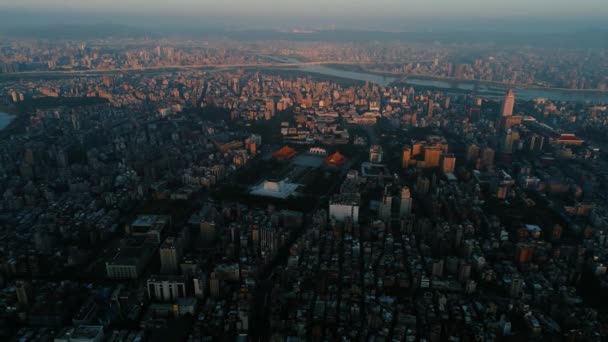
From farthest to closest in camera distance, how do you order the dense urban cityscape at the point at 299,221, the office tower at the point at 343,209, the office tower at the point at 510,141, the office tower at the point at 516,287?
the office tower at the point at 510,141 → the office tower at the point at 343,209 → the office tower at the point at 516,287 → the dense urban cityscape at the point at 299,221

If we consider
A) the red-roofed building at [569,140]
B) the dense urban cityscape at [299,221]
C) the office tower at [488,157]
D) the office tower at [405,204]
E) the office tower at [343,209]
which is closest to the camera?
the dense urban cityscape at [299,221]

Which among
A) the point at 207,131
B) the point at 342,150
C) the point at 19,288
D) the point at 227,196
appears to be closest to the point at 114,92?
the point at 207,131

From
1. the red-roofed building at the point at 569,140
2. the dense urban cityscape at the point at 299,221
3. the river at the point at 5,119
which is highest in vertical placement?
the red-roofed building at the point at 569,140

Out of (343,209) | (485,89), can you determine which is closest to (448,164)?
(343,209)

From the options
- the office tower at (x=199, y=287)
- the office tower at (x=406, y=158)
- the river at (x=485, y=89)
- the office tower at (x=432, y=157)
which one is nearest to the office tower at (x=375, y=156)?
the office tower at (x=406, y=158)

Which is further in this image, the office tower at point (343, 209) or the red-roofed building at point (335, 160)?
the red-roofed building at point (335, 160)

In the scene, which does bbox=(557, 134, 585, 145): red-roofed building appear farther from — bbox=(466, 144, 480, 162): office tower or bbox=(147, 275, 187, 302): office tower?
bbox=(147, 275, 187, 302): office tower

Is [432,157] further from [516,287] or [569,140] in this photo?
[516,287]

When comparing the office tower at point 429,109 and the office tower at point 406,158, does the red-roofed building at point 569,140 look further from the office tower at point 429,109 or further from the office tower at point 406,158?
the office tower at point 406,158
